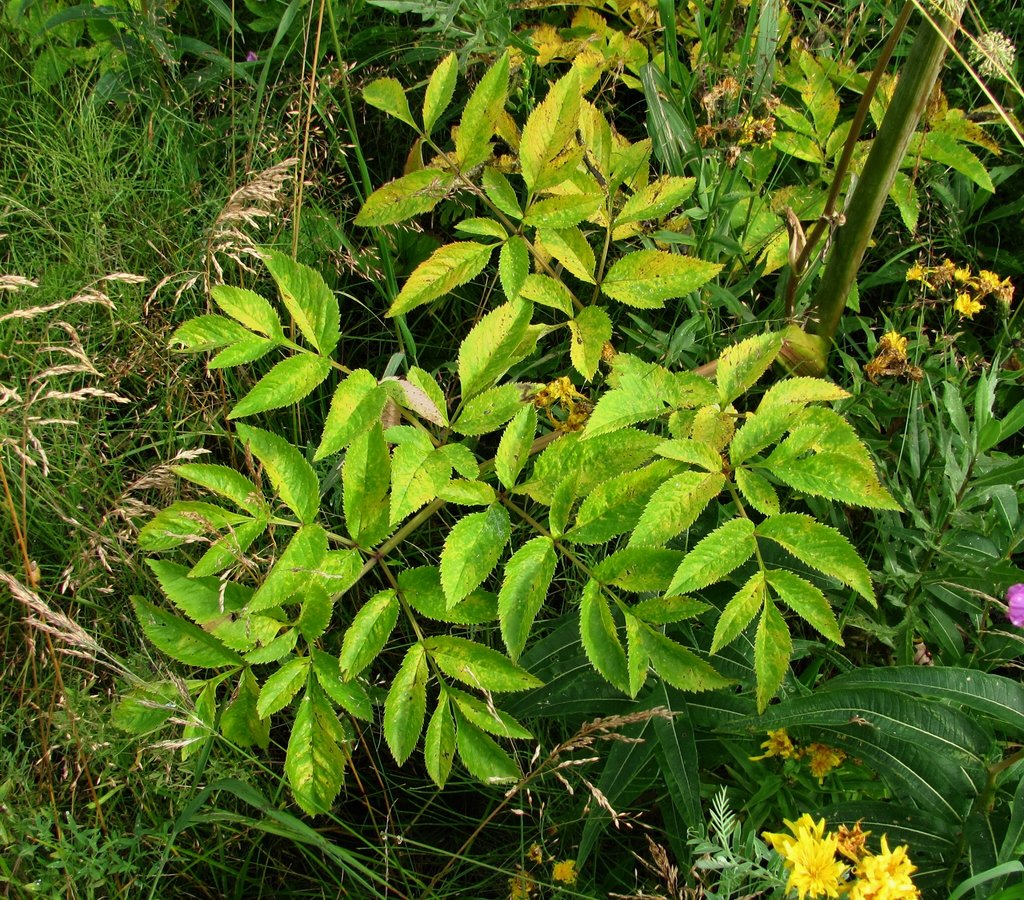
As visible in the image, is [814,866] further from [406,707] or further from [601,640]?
[406,707]

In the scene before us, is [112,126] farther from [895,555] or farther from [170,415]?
[895,555]

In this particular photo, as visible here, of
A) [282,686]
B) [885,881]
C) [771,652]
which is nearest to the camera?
[885,881]

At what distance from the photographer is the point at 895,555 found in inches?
74.4

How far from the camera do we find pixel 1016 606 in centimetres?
163

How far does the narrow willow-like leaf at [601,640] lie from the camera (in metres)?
1.46

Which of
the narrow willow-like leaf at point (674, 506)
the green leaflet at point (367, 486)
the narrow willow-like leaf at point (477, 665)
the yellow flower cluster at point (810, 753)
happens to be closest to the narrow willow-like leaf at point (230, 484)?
the green leaflet at point (367, 486)

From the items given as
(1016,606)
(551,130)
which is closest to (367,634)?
(551,130)

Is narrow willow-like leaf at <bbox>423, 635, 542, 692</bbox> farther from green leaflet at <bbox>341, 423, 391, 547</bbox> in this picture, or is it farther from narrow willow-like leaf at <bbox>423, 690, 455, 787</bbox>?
green leaflet at <bbox>341, 423, 391, 547</bbox>

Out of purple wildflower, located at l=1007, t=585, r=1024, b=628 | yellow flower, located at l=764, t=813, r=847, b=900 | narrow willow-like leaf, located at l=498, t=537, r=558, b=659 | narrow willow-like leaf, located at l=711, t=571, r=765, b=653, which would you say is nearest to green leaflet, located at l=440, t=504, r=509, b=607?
narrow willow-like leaf, located at l=498, t=537, r=558, b=659

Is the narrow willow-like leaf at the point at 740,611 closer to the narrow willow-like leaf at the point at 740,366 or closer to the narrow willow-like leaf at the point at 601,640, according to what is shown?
the narrow willow-like leaf at the point at 601,640

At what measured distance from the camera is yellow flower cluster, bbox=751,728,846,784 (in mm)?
1565

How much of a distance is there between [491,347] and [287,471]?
40 cm

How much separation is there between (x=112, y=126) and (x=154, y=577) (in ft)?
3.62

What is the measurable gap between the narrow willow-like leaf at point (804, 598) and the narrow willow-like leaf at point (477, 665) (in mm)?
389
